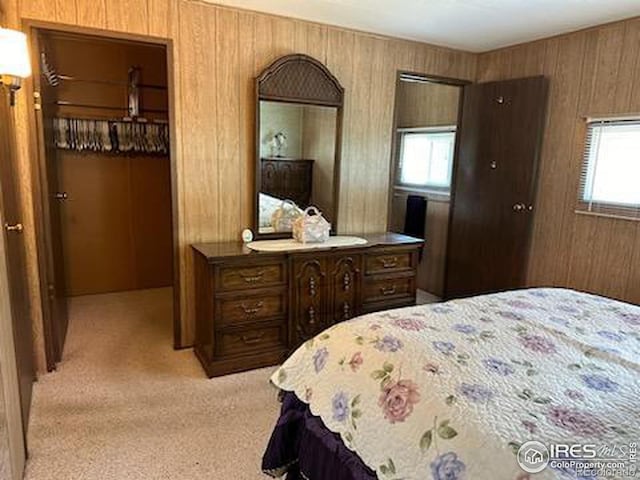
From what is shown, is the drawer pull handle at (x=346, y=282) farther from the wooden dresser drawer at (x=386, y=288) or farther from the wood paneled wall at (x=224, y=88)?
the wood paneled wall at (x=224, y=88)

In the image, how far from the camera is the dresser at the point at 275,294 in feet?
9.07

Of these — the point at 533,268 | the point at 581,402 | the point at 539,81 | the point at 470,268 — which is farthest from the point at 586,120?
the point at 581,402

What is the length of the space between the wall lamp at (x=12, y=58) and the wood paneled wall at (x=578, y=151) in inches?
135

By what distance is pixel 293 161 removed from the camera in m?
3.30

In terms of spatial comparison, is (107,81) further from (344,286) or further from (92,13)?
(344,286)

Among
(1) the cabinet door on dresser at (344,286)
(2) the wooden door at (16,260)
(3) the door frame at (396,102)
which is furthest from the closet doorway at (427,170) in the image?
(2) the wooden door at (16,260)

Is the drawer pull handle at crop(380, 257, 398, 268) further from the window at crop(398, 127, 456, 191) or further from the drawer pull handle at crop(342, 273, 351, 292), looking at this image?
the window at crop(398, 127, 456, 191)

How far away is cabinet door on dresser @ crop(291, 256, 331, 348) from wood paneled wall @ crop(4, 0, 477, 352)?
1.92 ft

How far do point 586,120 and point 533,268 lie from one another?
3.89ft

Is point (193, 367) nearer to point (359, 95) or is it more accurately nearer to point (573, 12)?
point (359, 95)

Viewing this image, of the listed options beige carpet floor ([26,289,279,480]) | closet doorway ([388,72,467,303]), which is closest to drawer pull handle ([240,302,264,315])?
beige carpet floor ([26,289,279,480])

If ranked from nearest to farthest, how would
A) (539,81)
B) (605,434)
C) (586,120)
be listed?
(605,434)
(586,120)
(539,81)

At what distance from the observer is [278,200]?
129 inches

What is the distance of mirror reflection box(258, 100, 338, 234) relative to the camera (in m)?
3.17
